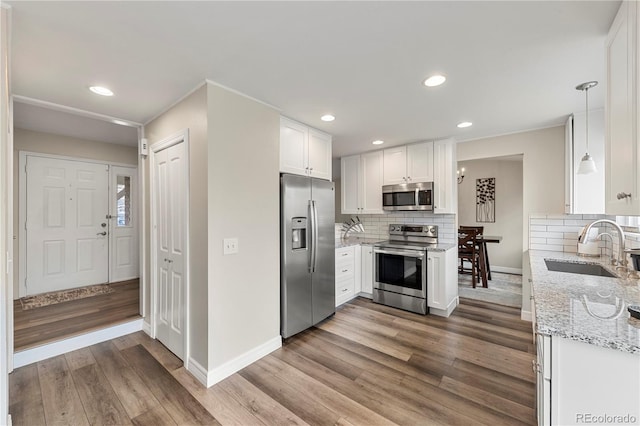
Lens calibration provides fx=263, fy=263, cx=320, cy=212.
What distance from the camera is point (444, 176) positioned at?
142 inches

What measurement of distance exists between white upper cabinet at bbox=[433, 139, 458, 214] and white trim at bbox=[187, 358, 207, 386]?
10.7 feet

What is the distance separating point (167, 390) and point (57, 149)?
3931 mm

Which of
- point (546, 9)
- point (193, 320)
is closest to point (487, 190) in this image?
point (546, 9)

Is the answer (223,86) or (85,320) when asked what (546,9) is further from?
(85,320)

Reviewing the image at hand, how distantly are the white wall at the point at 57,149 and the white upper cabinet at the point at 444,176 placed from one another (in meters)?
4.89

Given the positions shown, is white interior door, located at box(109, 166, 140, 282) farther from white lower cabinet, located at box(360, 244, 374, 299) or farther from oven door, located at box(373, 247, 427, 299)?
oven door, located at box(373, 247, 427, 299)

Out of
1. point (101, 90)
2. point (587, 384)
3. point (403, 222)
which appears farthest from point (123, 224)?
point (587, 384)

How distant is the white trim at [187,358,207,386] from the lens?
6.76 ft

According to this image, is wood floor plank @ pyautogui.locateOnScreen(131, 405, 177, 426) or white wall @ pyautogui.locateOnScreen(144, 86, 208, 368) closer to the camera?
wood floor plank @ pyautogui.locateOnScreen(131, 405, 177, 426)

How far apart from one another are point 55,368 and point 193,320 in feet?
4.23

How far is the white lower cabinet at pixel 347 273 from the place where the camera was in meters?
3.60

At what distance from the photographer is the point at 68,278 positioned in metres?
3.95

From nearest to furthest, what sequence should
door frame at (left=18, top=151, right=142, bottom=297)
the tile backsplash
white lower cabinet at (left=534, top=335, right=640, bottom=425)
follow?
white lower cabinet at (left=534, top=335, right=640, bottom=425) → door frame at (left=18, top=151, right=142, bottom=297) → the tile backsplash

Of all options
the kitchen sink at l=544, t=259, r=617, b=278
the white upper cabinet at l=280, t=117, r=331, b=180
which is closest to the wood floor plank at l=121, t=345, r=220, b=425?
the white upper cabinet at l=280, t=117, r=331, b=180
